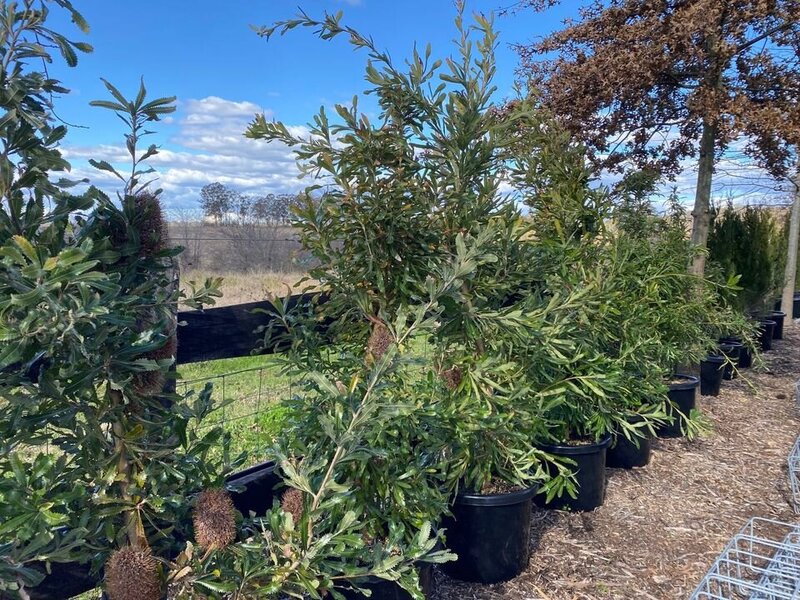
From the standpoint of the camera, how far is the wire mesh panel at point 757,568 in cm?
197

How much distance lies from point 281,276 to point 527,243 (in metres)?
9.53

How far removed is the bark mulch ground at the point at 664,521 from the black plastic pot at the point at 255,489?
88 cm

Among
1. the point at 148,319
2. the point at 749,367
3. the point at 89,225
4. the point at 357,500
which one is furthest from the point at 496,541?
the point at 749,367

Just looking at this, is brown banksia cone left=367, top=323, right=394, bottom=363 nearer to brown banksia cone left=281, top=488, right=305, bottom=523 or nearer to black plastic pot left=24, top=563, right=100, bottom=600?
brown banksia cone left=281, top=488, right=305, bottom=523

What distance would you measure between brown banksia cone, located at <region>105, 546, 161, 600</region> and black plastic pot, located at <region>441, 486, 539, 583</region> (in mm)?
1534

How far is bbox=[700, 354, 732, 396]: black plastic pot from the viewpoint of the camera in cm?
618

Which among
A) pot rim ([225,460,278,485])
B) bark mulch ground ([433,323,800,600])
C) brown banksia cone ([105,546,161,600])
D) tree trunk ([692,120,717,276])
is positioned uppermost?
tree trunk ([692,120,717,276])

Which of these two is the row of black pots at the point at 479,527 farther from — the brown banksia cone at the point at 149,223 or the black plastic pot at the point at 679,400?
the black plastic pot at the point at 679,400

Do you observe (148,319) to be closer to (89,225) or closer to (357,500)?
(89,225)

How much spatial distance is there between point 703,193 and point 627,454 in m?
2.86

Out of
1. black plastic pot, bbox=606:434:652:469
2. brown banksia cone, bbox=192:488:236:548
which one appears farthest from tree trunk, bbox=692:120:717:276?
brown banksia cone, bbox=192:488:236:548

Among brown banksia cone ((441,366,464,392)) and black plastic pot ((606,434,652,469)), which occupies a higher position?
brown banksia cone ((441,366,464,392))

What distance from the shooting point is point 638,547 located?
3.06 metres

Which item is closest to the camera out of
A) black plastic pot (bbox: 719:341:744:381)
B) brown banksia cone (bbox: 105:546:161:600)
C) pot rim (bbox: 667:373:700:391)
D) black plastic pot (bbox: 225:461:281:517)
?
brown banksia cone (bbox: 105:546:161:600)
